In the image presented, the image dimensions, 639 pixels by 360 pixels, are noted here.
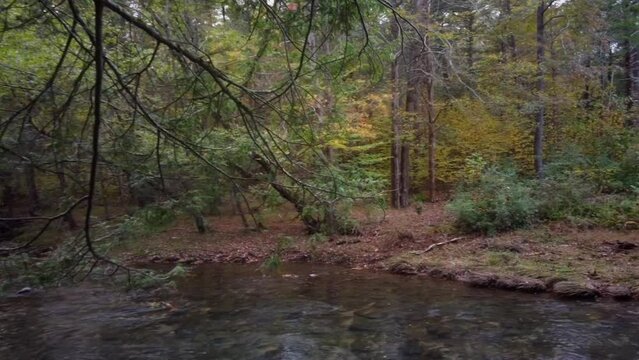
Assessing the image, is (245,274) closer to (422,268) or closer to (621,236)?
(422,268)

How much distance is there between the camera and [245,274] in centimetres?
1243

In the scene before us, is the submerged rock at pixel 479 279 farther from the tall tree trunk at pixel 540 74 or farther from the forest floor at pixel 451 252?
the tall tree trunk at pixel 540 74

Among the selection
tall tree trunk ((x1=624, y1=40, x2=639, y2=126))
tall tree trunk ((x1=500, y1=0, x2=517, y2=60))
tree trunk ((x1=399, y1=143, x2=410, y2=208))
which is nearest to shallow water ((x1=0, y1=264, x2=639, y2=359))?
tree trunk ((x1=399, y1=143, x2=410, y2=208))

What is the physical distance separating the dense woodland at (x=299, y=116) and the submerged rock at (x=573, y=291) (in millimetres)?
3917

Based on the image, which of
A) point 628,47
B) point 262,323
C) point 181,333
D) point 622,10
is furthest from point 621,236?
point 628,47

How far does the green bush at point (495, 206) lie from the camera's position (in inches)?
522

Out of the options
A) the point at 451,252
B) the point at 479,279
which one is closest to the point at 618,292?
the point at 479,279

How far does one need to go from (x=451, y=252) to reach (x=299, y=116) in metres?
9.41

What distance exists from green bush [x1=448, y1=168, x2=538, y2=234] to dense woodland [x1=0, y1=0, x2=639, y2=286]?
6cm

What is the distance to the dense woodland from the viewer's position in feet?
12.2

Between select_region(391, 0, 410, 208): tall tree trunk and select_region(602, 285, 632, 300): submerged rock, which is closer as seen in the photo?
select_region(602, 285, 632, 300): submerged rock

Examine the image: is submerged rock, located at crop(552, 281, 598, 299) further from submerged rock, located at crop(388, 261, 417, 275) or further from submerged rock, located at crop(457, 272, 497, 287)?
submerged rock, located at crop(388, 261, 417, 275)

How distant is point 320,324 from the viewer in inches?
318

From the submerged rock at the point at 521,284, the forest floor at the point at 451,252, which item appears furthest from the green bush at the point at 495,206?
the submerged rock at the point at 521,284
